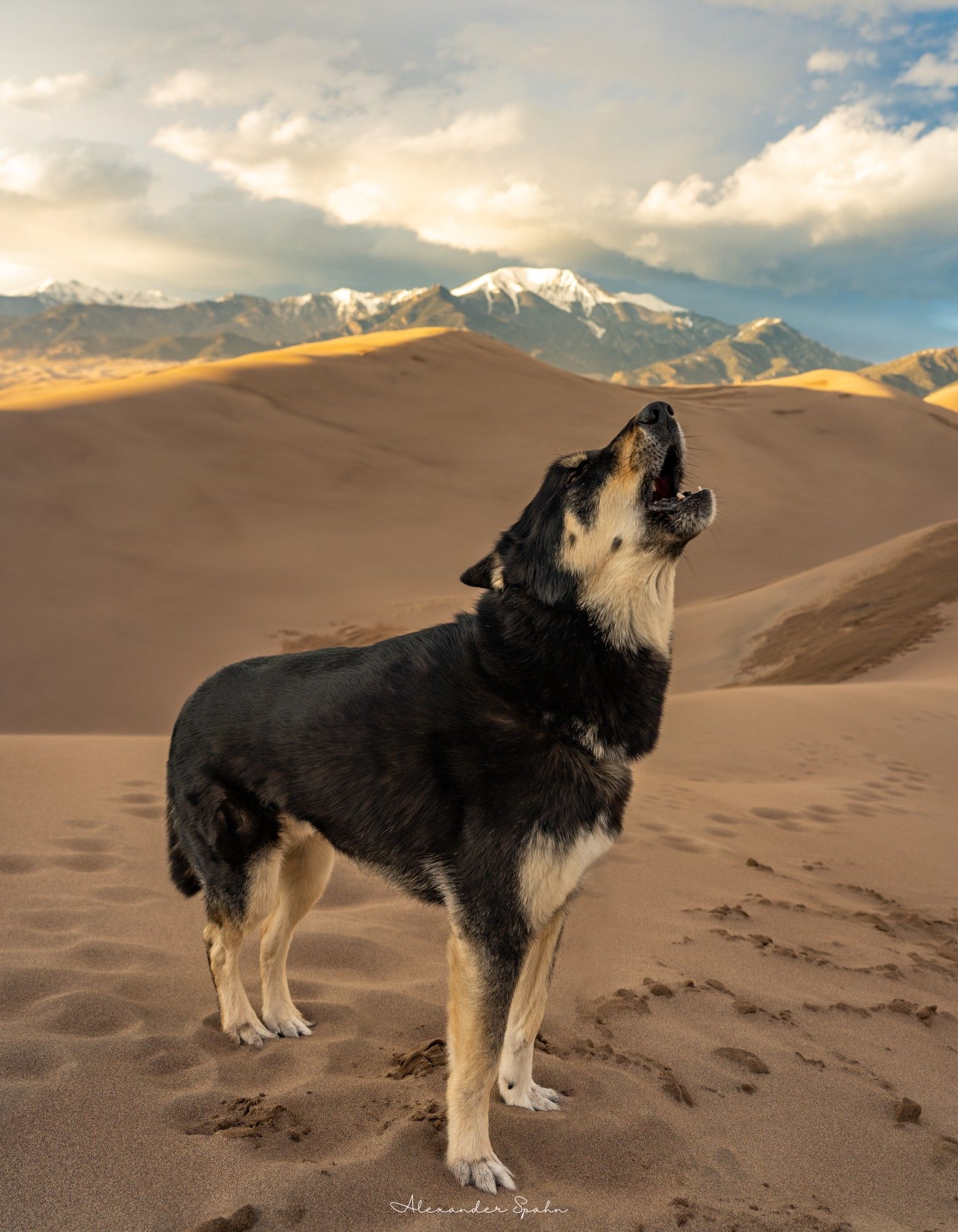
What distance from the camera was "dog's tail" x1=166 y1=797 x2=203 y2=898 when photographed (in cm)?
347

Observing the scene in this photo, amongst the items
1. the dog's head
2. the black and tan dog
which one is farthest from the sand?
the dog's head

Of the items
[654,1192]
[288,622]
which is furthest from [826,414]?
[654,1192]

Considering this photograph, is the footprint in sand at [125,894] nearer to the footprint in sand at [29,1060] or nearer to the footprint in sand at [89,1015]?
the footprint in sand at [89,1015]

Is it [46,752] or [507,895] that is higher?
[507,895]

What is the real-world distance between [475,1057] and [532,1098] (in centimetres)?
57

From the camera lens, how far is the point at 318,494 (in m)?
25.7

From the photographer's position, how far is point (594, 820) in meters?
2.66

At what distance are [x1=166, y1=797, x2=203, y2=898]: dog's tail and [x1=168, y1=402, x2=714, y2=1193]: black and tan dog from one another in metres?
0.38

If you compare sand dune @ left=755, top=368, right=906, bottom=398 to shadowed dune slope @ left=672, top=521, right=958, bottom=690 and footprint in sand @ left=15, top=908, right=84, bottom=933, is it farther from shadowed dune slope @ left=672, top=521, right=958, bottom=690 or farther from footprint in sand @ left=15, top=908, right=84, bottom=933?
footprint in sand @ left=15, top=908, right=84, bottom=933

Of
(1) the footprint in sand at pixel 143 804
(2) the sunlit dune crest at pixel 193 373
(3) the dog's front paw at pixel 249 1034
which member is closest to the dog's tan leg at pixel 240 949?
(3) the dog's front paw at pixel 249 1034

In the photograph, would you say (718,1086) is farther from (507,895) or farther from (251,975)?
(251,975)

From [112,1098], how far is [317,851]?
1.12 meters

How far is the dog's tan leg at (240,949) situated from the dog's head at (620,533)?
4.73ft

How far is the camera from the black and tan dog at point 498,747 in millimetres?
2570
